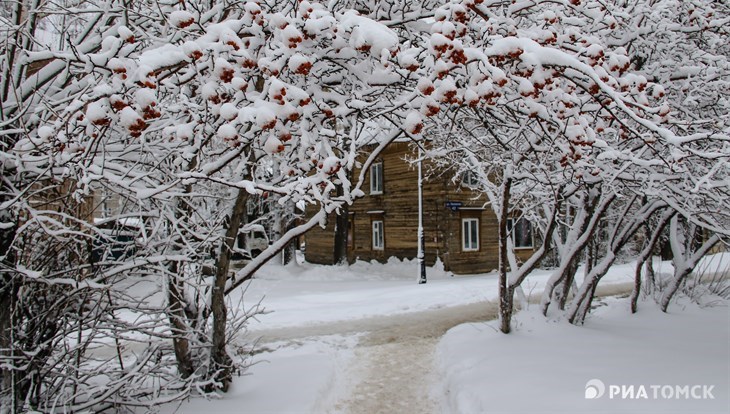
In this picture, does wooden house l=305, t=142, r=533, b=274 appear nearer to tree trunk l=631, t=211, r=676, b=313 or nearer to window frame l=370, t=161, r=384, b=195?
window frame l=370, t=161, r=384, b=195

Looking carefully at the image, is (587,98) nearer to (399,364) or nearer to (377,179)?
(399,364)

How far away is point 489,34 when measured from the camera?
3359mm

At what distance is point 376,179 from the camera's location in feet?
77.8

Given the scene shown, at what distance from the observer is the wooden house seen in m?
20.8

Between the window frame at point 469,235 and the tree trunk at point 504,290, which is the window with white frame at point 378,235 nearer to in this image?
the window frame at point 469,235

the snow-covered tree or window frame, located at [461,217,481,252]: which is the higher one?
the snow-covered tree

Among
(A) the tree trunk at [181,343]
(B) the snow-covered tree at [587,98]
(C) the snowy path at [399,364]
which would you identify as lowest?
(C) the snowy path at [399,364]

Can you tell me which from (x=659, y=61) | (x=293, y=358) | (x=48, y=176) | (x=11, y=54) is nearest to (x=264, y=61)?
(x=48, y=176)

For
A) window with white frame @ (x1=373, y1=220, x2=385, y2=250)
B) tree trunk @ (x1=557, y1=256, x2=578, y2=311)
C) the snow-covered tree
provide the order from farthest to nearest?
1. window with white frame @ (x1=373, y1=220, x2=385, y2=250)
2. tree trunk @ (x1=557, y1=256, x2=578, y2=311)
3. the snow-covered tree

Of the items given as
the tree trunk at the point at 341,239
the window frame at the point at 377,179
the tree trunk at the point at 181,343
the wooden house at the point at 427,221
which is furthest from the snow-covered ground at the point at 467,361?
the window frame at the point at 377,179

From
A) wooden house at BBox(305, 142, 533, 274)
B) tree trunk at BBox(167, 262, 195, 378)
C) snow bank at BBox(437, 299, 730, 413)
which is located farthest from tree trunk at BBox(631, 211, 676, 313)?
wooden house at BBox(305, 142, 533, 274)

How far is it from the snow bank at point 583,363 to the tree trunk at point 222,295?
2.80m

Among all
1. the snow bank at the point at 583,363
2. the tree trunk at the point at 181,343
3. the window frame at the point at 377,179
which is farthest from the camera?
the window frame at the point at 377,179

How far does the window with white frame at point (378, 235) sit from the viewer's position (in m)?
23.6
